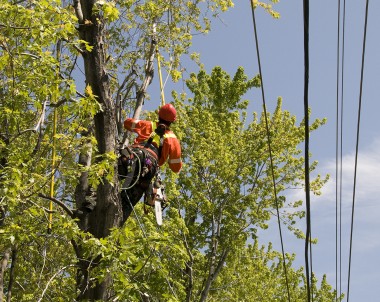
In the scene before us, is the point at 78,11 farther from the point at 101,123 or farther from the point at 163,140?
the point at 163,140

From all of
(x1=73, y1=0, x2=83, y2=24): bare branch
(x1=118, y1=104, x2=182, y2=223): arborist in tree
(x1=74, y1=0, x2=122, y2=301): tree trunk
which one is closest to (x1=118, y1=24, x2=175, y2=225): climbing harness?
(x1=118, y1=104, x2=182, y2=223): arborist in tree

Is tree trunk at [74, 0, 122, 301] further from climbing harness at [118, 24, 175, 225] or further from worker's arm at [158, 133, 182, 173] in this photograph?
worker's arm at [158, 133, 182, 173]

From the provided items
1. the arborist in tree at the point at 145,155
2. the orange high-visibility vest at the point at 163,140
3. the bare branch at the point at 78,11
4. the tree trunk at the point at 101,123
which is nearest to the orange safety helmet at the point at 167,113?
the arborist in tree at the point at 145,155

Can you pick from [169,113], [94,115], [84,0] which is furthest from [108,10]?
[169,113]

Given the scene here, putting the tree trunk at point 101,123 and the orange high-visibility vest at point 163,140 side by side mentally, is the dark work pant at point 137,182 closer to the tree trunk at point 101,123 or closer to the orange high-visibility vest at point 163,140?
the orange high-visibility vest at point 163,140

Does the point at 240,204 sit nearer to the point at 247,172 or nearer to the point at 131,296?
the point at 247,172

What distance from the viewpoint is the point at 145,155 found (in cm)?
682

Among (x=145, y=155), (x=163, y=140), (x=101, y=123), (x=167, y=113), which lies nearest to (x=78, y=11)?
(x=101, y=123)

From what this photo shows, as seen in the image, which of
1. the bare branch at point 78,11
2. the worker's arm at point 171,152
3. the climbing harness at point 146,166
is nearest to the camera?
Result: the bare branch at point 78,11

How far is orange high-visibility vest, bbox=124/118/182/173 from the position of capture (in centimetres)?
712

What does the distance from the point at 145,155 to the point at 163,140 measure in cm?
58

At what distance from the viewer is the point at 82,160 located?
294 inches

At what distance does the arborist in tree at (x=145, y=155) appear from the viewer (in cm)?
668

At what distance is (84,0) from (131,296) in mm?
3359
